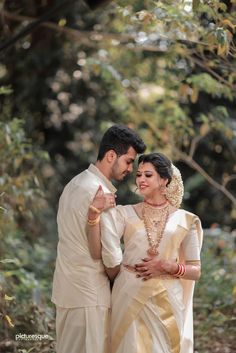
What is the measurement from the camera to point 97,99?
429 inches

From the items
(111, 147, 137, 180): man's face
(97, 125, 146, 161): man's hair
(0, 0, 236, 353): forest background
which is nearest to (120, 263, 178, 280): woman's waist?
(111, 147, 137, 180): man's face

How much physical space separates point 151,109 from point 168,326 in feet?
20.3

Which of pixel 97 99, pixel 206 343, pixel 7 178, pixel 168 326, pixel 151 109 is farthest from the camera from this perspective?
pixel 97 99

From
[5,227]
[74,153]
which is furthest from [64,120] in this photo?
[5,227]

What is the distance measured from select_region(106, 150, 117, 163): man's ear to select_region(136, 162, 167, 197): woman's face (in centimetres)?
16

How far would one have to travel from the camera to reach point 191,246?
155 inches

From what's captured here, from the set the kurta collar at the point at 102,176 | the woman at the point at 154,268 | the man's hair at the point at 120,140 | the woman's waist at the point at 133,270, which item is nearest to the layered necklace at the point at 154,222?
the woman at the point at 154,268

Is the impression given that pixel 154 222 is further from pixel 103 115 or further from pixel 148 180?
pixel 103 115

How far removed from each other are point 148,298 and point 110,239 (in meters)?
0.36

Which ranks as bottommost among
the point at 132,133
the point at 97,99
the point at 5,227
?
the point at 97,99

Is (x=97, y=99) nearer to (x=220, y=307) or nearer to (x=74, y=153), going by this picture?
(x=74, y=153)

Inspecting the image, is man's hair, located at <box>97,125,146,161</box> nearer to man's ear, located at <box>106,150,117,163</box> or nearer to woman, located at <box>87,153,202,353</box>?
man's ear, located at <box>106,150,117,163</box>

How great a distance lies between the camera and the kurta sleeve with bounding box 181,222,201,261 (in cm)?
393

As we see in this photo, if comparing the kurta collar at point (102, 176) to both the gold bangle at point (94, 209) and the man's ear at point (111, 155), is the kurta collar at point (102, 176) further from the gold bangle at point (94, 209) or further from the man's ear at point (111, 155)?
the gold bangle at point (94, 209)
